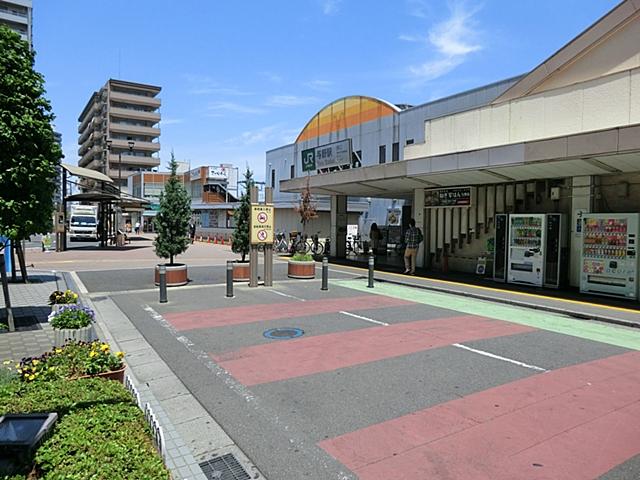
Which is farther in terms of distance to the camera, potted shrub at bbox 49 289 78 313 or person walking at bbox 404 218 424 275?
person walking at bbox 404 218 424 275

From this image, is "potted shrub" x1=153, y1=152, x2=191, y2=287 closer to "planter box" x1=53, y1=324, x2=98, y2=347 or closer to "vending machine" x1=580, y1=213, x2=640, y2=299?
"planter box" x1=53, y1=324, x2=98, y2=347

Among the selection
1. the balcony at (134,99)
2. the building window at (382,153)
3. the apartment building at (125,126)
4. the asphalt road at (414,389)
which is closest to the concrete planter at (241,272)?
the asphalt road at (414,389)

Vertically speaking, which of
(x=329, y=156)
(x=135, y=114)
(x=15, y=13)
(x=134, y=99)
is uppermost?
(x=15, y=13)

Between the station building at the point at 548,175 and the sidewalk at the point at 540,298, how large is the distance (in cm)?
73

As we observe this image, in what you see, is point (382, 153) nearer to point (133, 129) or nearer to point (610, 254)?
point (610, 254)

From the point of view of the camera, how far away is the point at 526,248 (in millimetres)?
14273

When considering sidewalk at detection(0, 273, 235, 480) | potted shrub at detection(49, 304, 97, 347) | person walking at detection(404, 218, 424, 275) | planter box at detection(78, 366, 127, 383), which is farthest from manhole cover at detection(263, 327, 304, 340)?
person walking at detection(404, 218, 424, 275)

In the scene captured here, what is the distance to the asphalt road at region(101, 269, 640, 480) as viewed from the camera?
4.01 metres

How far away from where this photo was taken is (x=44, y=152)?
26.2 ft

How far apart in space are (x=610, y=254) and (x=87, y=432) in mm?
12874

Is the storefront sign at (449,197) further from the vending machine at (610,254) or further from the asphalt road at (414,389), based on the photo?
the asphalt road at (414,389)

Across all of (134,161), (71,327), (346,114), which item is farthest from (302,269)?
(134,161)

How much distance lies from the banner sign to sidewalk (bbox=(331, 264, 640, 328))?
9.77 meters

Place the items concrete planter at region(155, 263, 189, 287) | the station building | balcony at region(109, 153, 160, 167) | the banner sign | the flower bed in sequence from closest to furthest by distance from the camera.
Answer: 1. the flower bed
2. the station building
3. concrete planter at region(155, 263, 189, 287)
4. the banner sign
5. balcony at region(109, 153, 160, 167)
